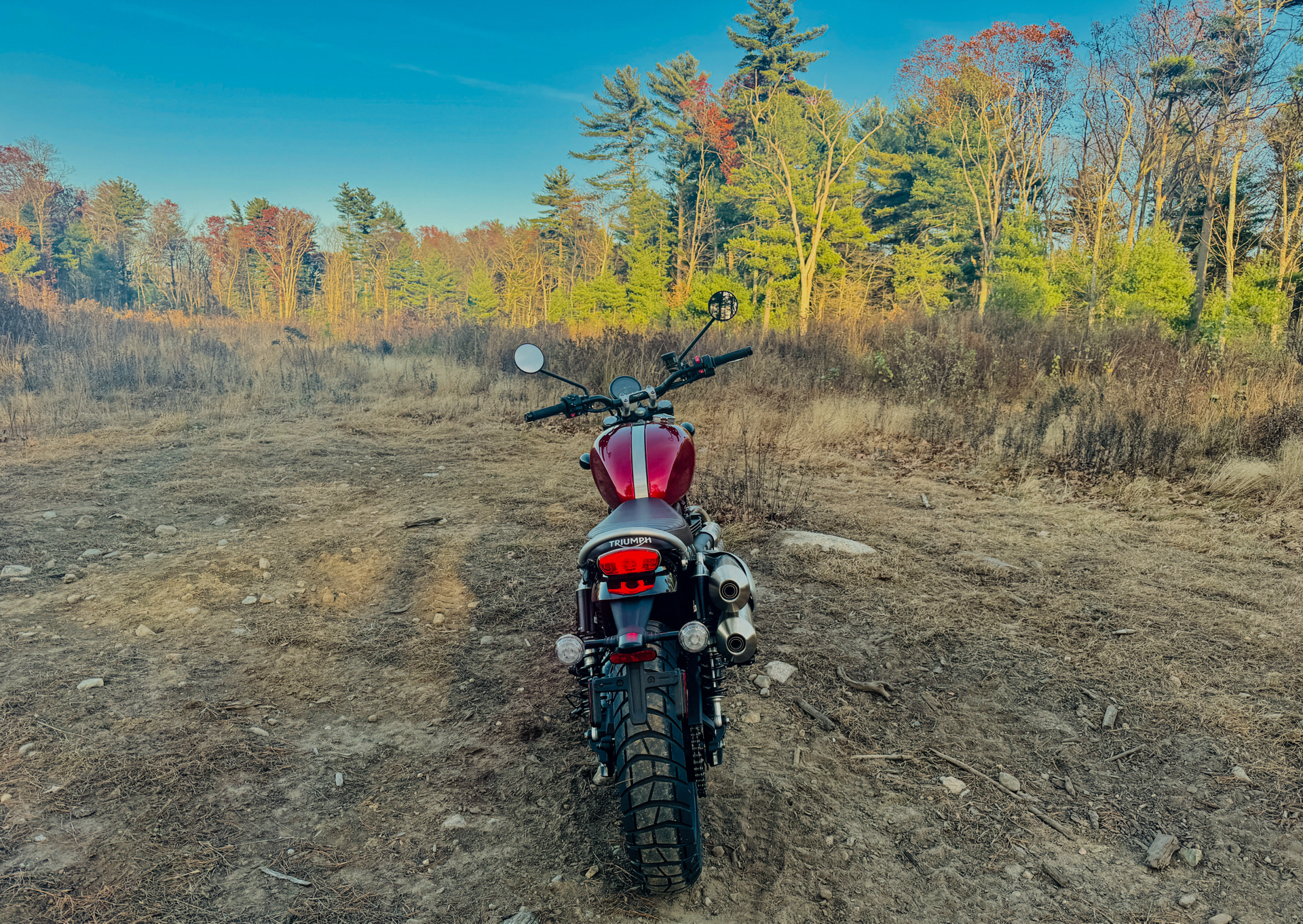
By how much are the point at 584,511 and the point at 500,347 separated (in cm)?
1044

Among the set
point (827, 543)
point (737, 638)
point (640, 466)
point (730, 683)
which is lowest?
point (730, 683)

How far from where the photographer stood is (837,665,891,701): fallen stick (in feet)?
10.3

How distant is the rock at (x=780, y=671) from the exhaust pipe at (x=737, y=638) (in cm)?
133

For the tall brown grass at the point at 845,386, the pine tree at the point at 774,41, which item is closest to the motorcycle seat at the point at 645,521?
the tall brown grass at the point at 845,386

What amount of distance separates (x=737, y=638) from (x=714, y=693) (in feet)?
0.81

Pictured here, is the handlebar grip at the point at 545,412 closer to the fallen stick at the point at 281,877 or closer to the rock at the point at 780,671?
the rock at the point at 780,671

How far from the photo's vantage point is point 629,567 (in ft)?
6.13

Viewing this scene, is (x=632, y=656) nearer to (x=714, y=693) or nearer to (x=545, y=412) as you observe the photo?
(x=714, y=693)

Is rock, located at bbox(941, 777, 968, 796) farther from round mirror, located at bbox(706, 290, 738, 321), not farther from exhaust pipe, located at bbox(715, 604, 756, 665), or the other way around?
round mirror, located at bbox(706, 290, 738, 321)

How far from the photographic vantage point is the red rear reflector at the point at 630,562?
187 cm

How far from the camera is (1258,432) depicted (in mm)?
6609

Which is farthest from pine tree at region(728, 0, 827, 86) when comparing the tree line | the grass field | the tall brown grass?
the grass field

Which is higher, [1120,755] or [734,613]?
[734,613]

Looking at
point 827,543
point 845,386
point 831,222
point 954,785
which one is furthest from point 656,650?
point 831,222
